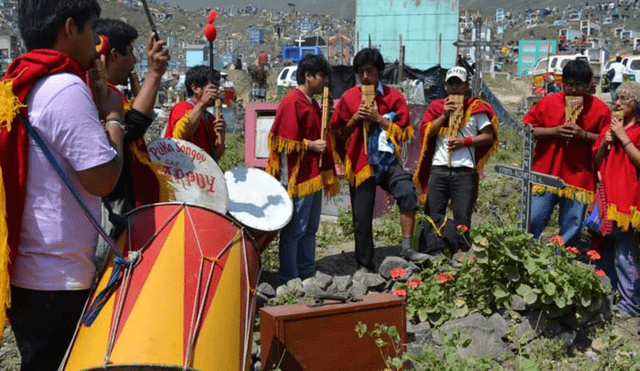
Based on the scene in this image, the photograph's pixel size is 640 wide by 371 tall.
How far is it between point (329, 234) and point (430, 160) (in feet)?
6.95

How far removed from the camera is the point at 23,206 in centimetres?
250

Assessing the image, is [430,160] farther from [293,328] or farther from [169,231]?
[169,231]

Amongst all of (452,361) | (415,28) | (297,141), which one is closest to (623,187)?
(297,141)

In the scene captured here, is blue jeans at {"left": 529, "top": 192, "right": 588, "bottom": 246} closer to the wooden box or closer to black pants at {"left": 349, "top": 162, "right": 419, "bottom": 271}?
black pants at {"left": 349, "top": 162, "right": 419, "bottom": 271}

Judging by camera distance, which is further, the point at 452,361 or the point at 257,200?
the point at 257,200

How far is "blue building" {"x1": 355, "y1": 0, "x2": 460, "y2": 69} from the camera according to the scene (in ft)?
122

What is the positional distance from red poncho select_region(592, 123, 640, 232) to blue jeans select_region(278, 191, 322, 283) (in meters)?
2.30

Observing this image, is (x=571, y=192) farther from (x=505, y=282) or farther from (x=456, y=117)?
(x=505, y=282)

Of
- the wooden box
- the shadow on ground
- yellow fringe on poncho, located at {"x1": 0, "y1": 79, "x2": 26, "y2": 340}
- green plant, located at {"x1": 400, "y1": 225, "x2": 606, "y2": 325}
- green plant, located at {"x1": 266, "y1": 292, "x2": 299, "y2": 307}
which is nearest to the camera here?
yellow fringe on poncho, located at {"x1": 0, "y1": 79, "x2": 26, "y2": 340}

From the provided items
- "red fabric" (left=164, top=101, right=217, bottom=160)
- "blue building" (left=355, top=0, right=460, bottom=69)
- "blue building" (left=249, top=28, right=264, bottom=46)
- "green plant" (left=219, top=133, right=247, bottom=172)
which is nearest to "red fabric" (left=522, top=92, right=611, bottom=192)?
"red fabric" (left=164, top=101, right=217, bottom=160)

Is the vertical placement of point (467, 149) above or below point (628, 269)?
above

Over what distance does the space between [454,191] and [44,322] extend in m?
4.28

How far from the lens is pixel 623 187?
5.34 metres

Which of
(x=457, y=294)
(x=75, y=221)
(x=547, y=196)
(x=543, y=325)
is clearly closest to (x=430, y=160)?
(x=547, y=196)
